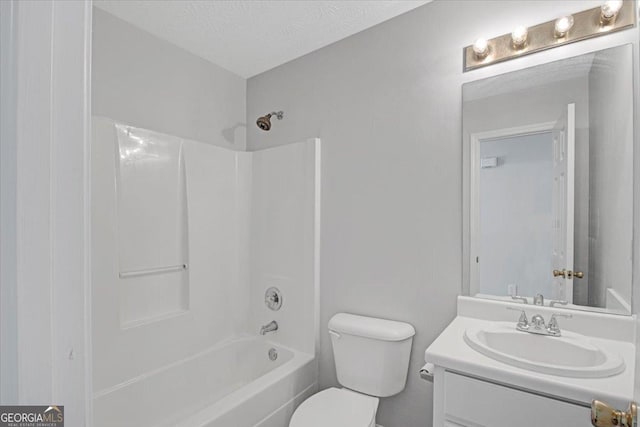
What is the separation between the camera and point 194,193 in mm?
2189

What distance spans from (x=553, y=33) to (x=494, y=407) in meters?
1.54

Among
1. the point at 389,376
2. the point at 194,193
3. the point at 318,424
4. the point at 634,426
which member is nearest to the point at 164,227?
the point at 194,193

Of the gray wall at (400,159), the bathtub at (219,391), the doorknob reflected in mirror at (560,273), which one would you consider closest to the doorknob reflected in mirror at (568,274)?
the doorknob reflected in mirror at (560,273)

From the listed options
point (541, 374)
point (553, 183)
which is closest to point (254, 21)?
point (553, 183)

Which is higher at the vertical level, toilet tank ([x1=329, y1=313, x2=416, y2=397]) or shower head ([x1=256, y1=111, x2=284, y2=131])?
shower head ([x1=256, y1=111, x2=284, y2=131])

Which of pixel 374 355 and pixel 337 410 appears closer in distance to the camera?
pixel 337 410

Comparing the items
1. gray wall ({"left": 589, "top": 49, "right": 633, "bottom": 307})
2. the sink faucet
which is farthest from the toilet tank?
gray wall ({"left": 589, "top": 49, "right": 633, "bottom": 307})

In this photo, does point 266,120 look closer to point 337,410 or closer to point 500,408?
point 337,410

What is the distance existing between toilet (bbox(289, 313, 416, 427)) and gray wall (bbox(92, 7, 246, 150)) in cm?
168

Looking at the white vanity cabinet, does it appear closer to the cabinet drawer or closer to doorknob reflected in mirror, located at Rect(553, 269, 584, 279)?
the cabinet drawer

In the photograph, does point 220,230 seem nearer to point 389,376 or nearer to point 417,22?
point 389,376

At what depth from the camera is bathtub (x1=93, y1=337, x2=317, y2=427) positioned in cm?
161

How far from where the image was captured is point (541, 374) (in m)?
1.05

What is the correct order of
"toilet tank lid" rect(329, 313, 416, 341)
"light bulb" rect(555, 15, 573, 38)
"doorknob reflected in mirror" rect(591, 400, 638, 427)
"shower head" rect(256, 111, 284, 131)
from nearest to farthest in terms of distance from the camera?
"doorknob reflected in mirror" rect(591, 400, 638, 427), "light bulb" rect(555, 15, 573, 38), "toilet tank lid" rect(329, 313, 416, 341), "shower head" rect(256, 111, 284, 131)
